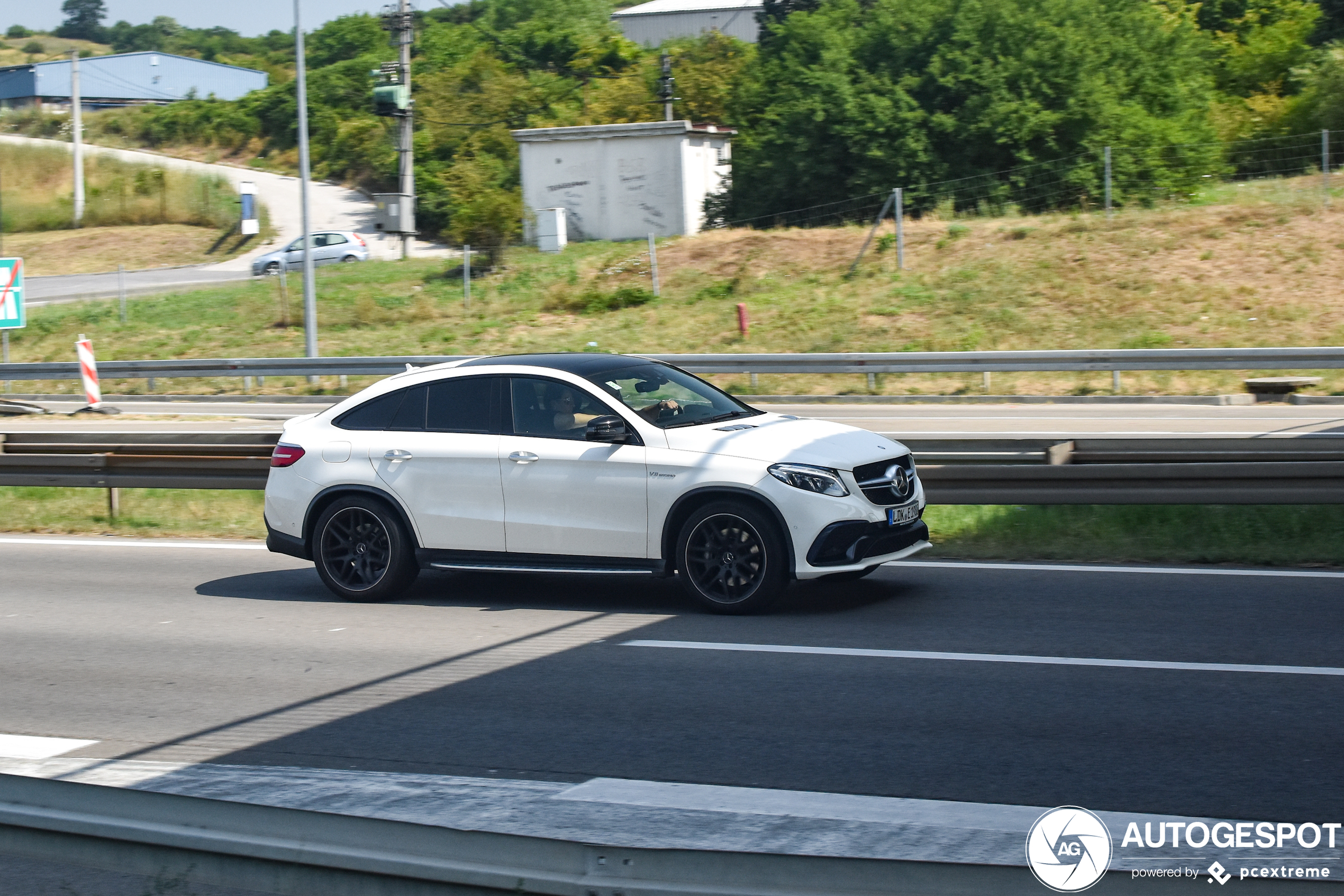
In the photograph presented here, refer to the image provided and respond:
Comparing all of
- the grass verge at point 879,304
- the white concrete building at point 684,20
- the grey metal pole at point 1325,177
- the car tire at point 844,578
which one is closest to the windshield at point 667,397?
the car tire at point 844,578

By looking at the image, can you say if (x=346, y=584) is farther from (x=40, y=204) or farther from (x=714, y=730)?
(x=40, y=204)

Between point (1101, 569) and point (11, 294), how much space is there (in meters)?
20.3

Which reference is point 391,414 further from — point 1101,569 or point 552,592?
point 1101,569

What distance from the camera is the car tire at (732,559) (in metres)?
7.96

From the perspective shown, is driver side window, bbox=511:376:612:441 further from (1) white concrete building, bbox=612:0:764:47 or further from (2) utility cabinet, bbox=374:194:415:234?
(1) white concrete building, bbox=612:0:764:47

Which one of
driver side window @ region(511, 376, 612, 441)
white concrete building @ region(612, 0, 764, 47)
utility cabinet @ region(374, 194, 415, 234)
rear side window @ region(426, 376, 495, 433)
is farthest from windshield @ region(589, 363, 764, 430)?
white concrete building @ region(612, 0, 764, 47)

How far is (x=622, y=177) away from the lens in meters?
42.4

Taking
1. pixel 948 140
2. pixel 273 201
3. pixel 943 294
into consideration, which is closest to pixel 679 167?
pixel 948 140

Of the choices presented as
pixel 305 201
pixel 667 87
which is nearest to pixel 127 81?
pixel 667 87

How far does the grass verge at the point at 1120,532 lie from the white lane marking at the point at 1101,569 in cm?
24

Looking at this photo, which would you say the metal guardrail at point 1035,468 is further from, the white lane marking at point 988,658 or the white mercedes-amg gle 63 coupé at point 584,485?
the white lane marking at point 988,658

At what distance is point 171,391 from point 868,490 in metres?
23.7

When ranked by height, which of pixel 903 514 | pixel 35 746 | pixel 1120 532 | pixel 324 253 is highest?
pixel 324 253

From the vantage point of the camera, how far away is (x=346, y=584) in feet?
30.0
